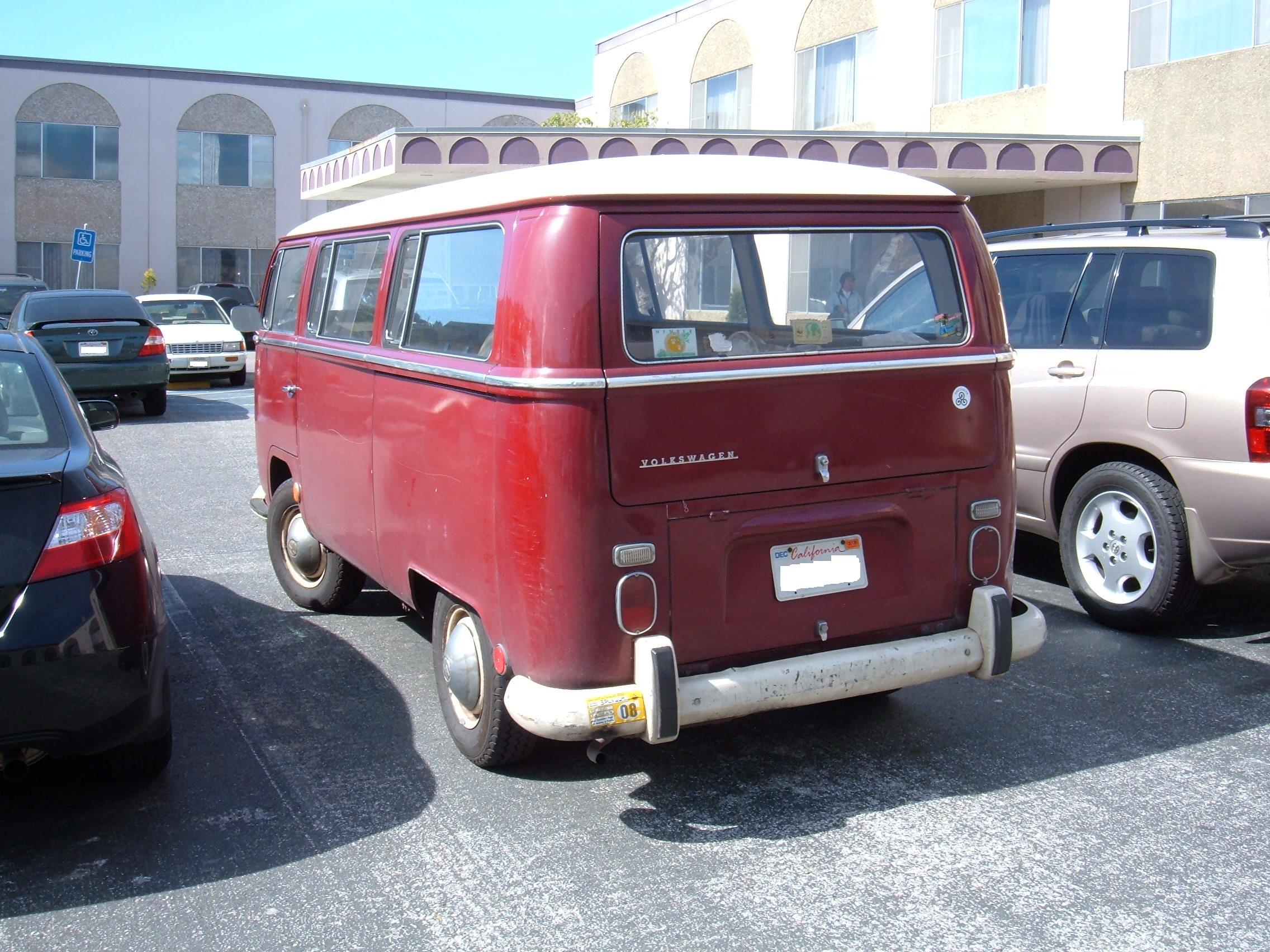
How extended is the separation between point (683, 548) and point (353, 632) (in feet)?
8.86

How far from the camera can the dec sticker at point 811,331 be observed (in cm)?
414

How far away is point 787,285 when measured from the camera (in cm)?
433

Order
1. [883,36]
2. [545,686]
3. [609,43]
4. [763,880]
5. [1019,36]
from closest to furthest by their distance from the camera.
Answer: [763,880] → [545,686] → [1019,36] → [883,36] → [609,43]

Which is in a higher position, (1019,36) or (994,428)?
(1019,36)

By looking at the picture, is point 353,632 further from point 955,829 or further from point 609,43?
point 609,43

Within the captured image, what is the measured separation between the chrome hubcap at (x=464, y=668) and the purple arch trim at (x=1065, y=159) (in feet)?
53.6

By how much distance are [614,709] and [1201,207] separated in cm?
1653

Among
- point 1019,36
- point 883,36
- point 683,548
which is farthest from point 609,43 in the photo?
point 683,548

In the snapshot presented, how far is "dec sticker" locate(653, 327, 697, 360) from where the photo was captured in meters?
3.84

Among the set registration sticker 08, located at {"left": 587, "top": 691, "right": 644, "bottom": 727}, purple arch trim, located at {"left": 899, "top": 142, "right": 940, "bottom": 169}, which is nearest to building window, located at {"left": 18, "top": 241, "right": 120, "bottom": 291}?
purple arch trim, located at {"left": 899, "top": 142, "right": 940, "bottom": 169}

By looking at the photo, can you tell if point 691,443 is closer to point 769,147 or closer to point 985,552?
point 985,552

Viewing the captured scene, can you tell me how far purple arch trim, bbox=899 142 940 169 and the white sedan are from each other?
10518mm

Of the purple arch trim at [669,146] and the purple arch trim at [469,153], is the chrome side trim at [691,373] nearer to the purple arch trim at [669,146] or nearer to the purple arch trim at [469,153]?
the purple arch trim at [669,146]

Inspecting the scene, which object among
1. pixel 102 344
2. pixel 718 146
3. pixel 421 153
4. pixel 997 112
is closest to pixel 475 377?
pixel 102 344
